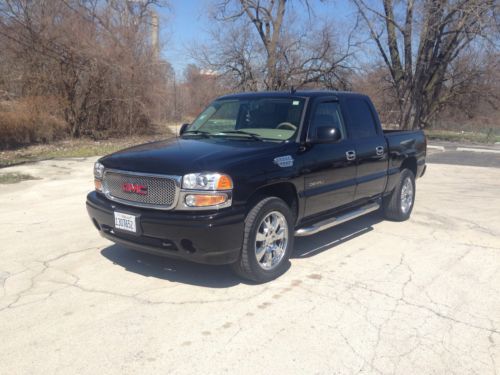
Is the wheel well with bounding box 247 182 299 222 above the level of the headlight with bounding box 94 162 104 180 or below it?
below

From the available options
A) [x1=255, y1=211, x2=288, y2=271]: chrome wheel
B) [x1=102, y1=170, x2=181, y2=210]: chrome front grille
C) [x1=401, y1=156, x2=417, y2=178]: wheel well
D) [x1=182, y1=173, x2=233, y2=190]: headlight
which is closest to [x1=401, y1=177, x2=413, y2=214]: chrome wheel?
[x1=401, y1=156, x2=417, y2=178]: wheel well

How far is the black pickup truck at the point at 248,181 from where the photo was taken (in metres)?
4.07

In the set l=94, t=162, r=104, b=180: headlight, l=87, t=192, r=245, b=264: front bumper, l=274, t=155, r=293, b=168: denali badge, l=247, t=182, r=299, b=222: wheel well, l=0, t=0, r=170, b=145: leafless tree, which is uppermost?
l=0, t=0, r=170, b=145: leafless tree

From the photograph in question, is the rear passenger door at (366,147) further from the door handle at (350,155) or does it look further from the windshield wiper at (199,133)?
the windshield wiper at (199,133)

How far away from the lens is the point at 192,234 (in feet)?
13.1

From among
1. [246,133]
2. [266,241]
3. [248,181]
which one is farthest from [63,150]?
[248,181]

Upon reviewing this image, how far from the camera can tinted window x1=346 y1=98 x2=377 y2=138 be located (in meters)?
5.94

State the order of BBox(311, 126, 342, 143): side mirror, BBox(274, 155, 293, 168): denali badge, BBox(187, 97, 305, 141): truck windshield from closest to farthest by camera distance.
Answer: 1. BBox(274, 155, 293, 168): denali badge
2. BBox(311, 126, 342, 143): side mirror
3. BBox(187, 97, 305, 141): truck windshield

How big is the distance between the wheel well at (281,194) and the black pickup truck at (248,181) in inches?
0.4

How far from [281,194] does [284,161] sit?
344 millimetres

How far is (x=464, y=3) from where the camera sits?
53.0 ft

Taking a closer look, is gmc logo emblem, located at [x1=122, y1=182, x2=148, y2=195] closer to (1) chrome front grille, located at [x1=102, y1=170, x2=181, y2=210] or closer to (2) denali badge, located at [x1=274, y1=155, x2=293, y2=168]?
(1) chrome front grille, located at [x1=102, y1=170, x2=181, y2=210]

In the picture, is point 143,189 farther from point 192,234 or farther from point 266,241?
point 266,241

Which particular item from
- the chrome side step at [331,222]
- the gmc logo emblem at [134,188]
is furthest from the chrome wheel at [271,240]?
the gmc logo emblem at [134,188]
